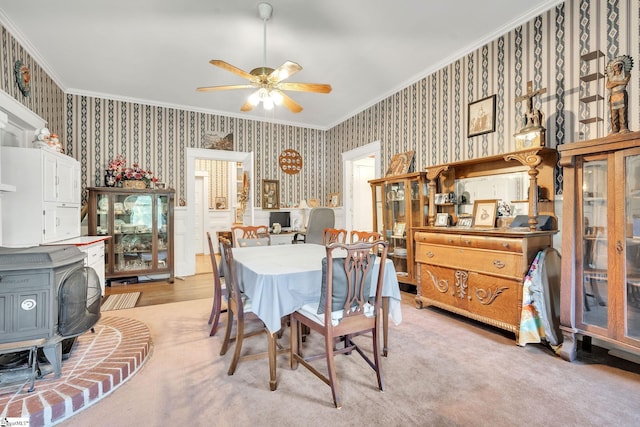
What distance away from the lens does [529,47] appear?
3.02 metres

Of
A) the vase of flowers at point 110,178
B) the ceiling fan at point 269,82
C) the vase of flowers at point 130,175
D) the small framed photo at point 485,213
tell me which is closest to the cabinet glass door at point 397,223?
the small framed photo at point 485,213

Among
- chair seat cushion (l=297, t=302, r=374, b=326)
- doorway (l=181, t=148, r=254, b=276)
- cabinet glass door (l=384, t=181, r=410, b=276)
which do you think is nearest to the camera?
chair seat cushion (l=297, t=302, r=374, b=326)

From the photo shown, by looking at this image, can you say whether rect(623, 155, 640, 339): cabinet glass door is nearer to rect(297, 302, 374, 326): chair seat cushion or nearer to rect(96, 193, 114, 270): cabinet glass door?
rect(297, 302, 374, 326): chair seat cushion

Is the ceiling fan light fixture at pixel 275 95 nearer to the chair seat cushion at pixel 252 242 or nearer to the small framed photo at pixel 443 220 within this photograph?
the chair seat cushion at pixel 252 242

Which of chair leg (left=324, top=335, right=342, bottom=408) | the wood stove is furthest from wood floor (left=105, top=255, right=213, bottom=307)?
chair leg (left=324, top=335, right=342, bottom=408)

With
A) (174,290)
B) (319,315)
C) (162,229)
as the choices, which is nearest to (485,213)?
(319,315)

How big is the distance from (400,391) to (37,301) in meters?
2.23

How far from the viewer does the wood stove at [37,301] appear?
6.03 feet

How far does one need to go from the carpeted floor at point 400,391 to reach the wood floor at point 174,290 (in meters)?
1.48

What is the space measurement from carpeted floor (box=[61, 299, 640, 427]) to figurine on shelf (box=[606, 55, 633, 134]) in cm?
168

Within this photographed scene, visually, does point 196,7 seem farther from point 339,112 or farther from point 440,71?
point 339,112

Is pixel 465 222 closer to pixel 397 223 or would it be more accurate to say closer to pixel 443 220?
pixel 443 220

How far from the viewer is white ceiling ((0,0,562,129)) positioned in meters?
2.81

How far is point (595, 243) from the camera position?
2289mm
